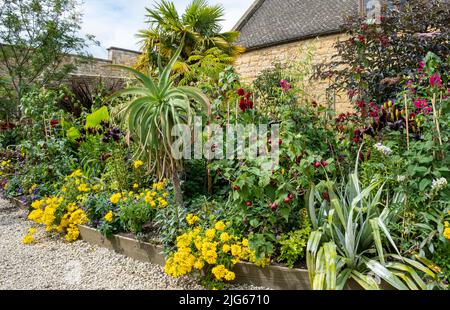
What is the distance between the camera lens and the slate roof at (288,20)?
9484 mm

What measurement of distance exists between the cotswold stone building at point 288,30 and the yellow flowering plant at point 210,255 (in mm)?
6510

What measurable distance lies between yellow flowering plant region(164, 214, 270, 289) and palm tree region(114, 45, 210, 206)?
0.70 meters

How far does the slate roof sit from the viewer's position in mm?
9484

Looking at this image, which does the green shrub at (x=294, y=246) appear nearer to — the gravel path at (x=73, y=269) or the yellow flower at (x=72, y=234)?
the gravel path at (x=73, y=269)

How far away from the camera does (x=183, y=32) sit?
362 inches

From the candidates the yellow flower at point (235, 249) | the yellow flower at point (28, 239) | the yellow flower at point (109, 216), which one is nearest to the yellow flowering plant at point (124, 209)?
the yellow flower at point (109, 216)

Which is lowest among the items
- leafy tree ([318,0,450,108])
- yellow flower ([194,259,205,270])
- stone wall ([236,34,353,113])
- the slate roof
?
yellow flower ([194,259,205,270])

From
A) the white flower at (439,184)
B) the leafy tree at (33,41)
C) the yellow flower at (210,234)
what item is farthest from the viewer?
the leafy tree at (33,41)

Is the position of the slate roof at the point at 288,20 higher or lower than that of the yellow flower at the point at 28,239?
higher

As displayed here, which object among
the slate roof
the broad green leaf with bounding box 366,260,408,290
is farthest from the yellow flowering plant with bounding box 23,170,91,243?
the slate roof

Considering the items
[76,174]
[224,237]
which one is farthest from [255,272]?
[76,174]

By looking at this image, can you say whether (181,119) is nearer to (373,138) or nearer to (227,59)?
(373,138)

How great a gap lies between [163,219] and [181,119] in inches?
35.7

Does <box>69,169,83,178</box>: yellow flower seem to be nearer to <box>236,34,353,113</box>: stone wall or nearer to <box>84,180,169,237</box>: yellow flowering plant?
<box>84,180,169,237</box>: yellow flowering plant
